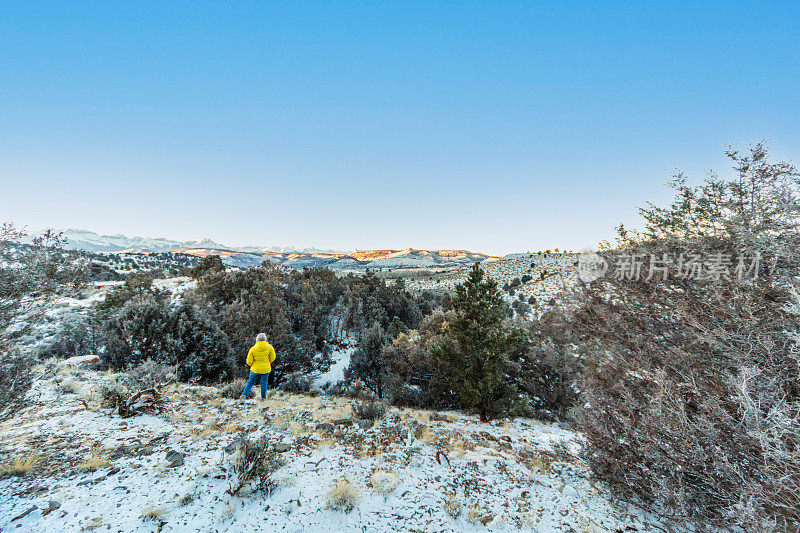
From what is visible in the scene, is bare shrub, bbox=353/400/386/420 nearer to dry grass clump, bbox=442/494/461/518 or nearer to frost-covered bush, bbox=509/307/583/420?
dry grass clump, bbox=442/494/461/518

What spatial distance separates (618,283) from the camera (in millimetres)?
5344

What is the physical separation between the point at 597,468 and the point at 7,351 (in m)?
9.04

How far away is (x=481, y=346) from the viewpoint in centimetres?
935

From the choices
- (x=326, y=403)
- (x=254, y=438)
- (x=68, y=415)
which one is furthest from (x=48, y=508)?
(x=326, y=403)

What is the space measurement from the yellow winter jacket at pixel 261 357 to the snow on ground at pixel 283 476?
1043 mm

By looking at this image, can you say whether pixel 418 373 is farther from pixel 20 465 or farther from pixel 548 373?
pixel 20 465

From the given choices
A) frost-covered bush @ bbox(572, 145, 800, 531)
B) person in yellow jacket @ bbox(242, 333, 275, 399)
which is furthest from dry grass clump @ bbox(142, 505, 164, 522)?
frost-covered bush @ bbox(572, 145, 800, 531)

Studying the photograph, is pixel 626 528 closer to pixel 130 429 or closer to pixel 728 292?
pixel 728 292

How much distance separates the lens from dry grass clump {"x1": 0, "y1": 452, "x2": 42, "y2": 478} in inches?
157

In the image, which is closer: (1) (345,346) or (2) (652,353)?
(2) (652,353)

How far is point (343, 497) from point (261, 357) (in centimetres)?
505

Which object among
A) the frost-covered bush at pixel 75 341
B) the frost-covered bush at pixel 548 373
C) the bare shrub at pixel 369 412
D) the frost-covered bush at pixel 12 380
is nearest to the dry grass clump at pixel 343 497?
the bare shrub at pixel 369 412

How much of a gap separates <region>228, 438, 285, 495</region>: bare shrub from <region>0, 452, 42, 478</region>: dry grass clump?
2.48 meters

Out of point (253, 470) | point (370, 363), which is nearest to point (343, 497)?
point (253, 470)
